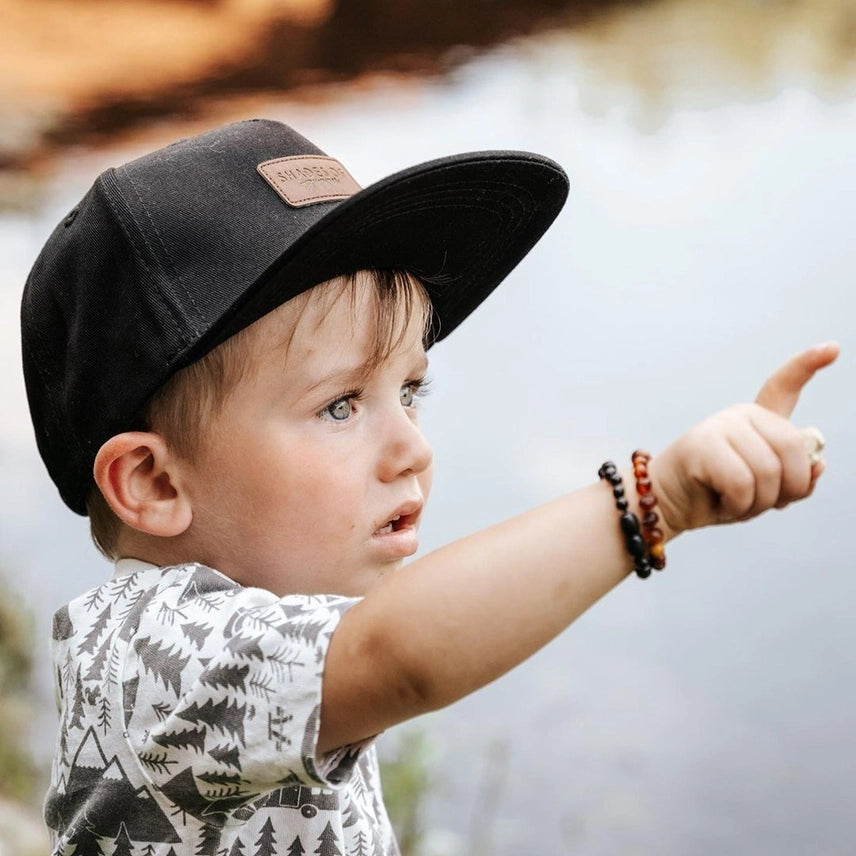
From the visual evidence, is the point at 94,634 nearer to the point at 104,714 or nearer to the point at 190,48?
the point at 104,714

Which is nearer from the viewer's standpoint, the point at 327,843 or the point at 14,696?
the point at 327,843

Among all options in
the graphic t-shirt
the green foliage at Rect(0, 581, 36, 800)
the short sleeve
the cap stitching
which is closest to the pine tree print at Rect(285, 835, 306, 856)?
the graphic t-shirt

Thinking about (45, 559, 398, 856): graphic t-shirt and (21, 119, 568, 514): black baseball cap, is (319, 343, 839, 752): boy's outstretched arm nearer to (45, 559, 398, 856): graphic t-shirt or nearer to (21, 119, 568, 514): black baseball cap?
(45, 559, 398, 856): graphic t-shirt

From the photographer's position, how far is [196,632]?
3.06 feet

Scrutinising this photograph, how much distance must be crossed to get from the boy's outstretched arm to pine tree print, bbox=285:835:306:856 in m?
0.31

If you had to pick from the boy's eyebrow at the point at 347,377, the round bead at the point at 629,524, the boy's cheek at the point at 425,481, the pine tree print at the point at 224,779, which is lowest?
the pine tree print at the point at 224,779

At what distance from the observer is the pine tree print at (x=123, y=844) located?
3.34 ft

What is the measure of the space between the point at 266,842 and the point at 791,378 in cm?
62

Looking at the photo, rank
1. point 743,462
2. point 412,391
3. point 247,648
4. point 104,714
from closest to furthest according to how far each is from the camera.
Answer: point 743,462, point 247,648, point 104,714, point 412,391

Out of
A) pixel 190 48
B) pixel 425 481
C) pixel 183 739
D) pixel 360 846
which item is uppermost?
pixel 190 48

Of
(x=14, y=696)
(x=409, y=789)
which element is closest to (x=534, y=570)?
(x=409, y=789)

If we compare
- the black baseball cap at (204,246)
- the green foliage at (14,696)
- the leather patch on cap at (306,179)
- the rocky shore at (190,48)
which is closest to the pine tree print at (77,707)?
the black baseball cap at (204,246)

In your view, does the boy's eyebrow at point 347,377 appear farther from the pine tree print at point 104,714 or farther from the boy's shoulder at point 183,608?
the pine tree print at point 104,714

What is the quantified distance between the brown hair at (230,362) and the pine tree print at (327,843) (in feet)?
1.18
